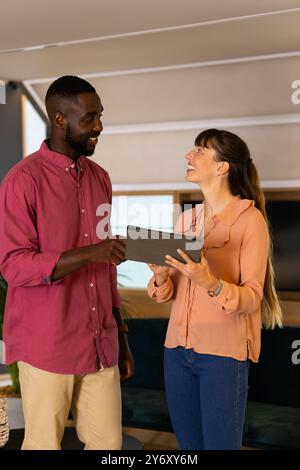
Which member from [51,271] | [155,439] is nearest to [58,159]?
[51,271]

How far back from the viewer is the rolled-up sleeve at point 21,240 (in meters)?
1.62

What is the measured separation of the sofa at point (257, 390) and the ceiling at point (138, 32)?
5.11ft

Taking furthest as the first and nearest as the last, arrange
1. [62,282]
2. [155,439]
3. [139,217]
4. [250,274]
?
[139,217]
[155,439]
[250,274]
[62,282]

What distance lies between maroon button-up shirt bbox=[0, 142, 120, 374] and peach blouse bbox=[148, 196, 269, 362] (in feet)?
0.82

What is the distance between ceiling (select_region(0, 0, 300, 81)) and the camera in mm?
2846

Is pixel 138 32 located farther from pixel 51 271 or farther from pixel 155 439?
pixel 155 439

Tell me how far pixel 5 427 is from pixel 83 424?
760mm

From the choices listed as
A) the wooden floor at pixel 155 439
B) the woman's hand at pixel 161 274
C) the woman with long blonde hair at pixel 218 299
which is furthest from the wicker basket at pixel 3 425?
the wooden floor at pixel 155 439

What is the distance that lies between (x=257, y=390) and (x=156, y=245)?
5.92 feet

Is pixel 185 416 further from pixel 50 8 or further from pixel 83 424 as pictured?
pixel 50 8

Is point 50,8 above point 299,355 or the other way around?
above

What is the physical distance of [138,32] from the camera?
10.5 ft
